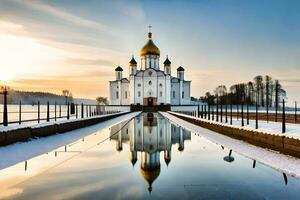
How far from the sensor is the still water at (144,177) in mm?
5523

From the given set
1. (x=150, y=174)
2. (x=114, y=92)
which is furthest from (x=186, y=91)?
(x=150, y=174)

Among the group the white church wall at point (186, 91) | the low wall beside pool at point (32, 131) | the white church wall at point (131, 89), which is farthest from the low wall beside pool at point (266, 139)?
the white church wall at point (186, 91)

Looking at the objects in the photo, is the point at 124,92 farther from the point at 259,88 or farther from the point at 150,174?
the point at 150,174

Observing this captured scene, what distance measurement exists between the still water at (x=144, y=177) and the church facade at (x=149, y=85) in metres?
72.6

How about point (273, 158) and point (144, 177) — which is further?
point (273, 158)

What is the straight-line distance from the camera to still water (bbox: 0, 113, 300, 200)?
552 cm

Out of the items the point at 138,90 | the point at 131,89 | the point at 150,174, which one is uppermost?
the point at 131,89

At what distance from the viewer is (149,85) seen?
83.7 m

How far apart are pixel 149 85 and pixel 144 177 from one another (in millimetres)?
76985

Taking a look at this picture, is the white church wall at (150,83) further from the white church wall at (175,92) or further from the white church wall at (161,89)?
the white church wall at (175,92)

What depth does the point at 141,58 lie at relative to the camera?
292ft

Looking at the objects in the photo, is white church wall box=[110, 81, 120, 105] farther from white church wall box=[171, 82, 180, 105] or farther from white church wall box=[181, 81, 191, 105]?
white church wall box=[181, 81, 191, 105]

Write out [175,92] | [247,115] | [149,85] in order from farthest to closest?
[175,92] → [149,85] → [247,115]

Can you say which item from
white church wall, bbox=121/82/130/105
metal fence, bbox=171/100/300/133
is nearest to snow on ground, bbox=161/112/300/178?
metal fence, bbox=171/100/300/133
